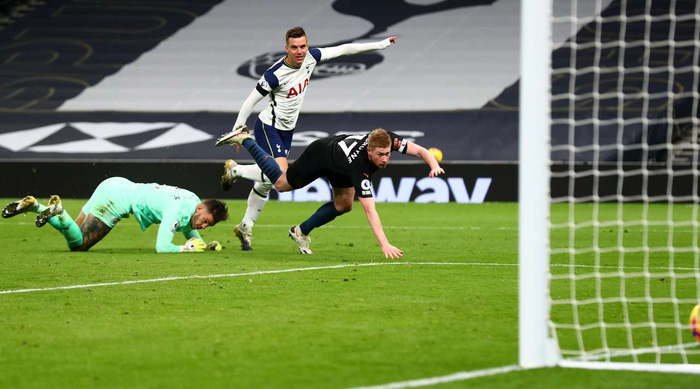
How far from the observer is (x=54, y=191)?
Result: 19453 mm

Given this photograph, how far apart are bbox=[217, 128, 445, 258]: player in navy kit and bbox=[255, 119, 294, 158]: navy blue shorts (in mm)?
784

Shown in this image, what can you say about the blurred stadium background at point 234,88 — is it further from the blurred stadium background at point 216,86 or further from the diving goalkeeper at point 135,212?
the diving goalkeeper at point 135,212

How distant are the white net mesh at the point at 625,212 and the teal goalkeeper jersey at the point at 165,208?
338cm

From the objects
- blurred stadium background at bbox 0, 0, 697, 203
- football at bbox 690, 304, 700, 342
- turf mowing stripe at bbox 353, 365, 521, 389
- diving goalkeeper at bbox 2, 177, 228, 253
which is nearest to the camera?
turf mowing stripe at bbox 353, 365, 521, 389

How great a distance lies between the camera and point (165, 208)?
9.30m

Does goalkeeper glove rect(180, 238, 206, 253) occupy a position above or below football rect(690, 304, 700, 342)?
below

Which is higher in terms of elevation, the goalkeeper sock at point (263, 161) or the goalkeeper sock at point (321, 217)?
the goalkeeper sock at point (263, 161)

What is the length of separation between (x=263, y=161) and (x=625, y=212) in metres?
9.18

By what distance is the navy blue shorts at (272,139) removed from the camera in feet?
34.5

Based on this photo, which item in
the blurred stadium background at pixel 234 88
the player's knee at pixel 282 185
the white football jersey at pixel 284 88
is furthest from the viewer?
the blurred stadium background at pixel 234 88

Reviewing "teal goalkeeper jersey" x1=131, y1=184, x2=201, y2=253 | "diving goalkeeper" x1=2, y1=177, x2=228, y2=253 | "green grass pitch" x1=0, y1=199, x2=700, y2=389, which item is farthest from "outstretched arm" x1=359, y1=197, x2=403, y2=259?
"teal goalkeeper jersey" x1=131, y1=184, x2=201, y2=253

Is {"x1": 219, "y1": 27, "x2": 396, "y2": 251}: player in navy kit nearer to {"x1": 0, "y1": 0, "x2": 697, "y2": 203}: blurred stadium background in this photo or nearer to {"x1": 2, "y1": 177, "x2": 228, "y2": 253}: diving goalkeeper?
{"x1": 2, "y1": 177, "x2": 228, "y2": 253}: diving goalkeeper

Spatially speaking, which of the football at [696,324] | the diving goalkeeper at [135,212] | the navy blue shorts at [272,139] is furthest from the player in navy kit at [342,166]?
the football at [696,324]

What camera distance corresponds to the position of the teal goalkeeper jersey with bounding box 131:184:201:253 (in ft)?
30.3
